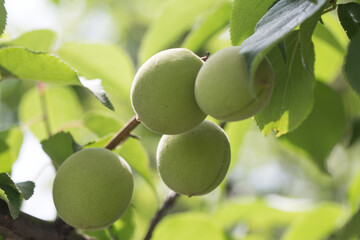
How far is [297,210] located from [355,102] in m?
0.49

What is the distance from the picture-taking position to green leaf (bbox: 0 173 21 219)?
2.68 ft

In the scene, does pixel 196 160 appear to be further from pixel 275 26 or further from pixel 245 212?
pixel 245 212

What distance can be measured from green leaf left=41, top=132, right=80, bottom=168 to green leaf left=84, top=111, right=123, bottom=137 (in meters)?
0.18

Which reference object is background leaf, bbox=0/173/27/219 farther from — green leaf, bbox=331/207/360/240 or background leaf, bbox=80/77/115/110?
green leaf, bbox=331/207/360/240

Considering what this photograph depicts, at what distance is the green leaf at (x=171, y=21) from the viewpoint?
1.41m

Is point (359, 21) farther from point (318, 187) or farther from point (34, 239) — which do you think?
point (318, 187)

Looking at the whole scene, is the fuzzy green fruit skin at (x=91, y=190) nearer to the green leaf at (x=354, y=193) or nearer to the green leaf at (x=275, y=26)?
the green leaf at (x=275, y=26)

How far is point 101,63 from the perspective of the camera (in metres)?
1.57

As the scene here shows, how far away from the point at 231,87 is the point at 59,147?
48 centimetres

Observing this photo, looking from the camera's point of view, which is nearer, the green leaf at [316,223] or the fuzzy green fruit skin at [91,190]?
the fuzzy green fruit skin at [91,190]

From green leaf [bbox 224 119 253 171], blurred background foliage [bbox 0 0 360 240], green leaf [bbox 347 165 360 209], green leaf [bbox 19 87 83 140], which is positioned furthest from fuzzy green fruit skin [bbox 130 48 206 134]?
green leaf [bbox 19 87 83 140]

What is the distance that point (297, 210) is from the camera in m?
1.78

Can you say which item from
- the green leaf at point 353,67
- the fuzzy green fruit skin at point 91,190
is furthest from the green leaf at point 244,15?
the fuzzy green fruit skin at point 91,190

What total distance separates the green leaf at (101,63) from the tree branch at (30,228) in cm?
65
